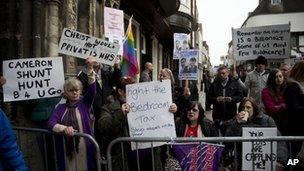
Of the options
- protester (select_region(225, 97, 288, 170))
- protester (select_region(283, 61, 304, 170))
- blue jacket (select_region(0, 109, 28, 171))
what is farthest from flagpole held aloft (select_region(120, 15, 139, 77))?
blue jacket (select_region(0, 109, 28, 171))

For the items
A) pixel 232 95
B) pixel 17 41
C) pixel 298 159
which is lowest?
pixel 298 159

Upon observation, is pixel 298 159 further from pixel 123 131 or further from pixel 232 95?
pixel 232 95

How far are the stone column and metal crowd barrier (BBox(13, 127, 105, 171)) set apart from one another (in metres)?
1.48

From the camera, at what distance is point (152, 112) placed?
17.3 ft

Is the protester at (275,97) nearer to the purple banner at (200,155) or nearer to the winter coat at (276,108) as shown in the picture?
the winter coat at (276,108)

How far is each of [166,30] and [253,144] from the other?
19443 millimetres

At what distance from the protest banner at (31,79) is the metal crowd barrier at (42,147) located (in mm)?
397

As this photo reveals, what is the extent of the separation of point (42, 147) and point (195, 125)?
171 cm

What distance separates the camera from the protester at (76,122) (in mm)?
5379

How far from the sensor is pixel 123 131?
5.49 metres

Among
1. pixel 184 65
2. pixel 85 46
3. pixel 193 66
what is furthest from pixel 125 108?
pixel 184 65

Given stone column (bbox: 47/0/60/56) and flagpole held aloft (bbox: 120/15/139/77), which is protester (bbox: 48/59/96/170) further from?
flagpole held aloft (bbox: 120/15/139/77)

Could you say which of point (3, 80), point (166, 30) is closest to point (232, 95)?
point (3, 80)

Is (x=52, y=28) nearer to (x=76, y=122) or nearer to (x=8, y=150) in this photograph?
(x=76, y=122)
